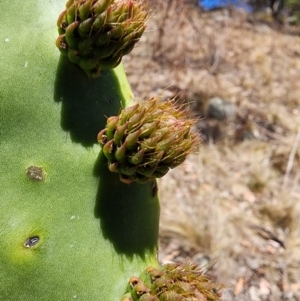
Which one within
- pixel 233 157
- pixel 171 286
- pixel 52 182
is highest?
pixel 52 182

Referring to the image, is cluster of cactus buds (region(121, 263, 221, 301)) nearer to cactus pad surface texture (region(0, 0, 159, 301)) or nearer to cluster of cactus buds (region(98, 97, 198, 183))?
cactus pad surface texture (region(0, 0, 159, 301))

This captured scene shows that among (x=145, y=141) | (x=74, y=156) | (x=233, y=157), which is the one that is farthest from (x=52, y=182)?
(x=233, y=157)

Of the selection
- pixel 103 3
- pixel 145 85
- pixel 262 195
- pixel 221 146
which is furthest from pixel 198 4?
pixel 103 3

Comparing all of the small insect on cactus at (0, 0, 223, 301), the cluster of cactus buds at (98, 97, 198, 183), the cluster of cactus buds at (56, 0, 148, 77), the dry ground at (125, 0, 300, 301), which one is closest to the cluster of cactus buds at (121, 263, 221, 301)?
the small insect on cactus at (0, 0, 223, 301)

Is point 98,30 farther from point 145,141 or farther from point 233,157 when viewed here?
point 233,157

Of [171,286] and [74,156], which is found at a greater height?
Answer: [74,156]

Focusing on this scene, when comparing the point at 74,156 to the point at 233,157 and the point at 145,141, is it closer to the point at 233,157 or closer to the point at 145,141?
the point at 145,141

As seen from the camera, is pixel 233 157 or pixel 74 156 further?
pixel 233 157
